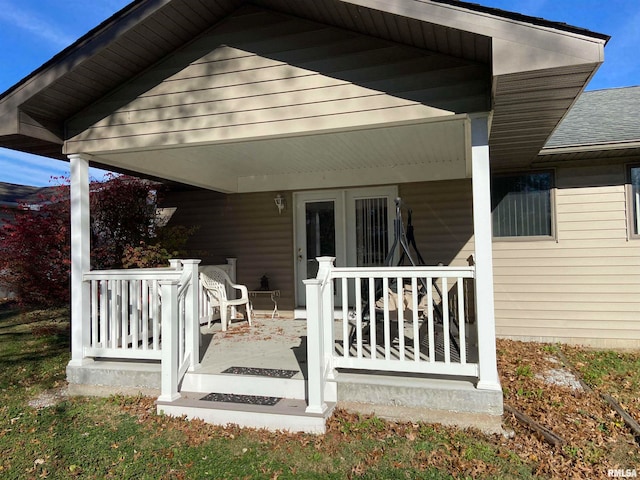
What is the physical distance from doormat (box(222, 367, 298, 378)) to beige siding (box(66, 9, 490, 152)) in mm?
2253

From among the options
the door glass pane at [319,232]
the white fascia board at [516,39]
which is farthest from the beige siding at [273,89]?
the door glass pane at [319,232]

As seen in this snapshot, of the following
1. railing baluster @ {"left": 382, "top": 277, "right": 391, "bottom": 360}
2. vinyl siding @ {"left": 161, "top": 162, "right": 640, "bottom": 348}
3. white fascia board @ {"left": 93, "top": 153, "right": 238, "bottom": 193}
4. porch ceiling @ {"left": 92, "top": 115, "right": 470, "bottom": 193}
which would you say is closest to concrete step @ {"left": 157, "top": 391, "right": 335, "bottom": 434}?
railing baluster @ {"left": 382, "top": 277, "right": 391, "bottom": 360}

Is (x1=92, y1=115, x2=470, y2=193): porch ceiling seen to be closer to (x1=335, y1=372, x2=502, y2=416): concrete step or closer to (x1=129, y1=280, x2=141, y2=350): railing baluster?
(x1=129, y1=280, x2=141, y2=350): railing baluster

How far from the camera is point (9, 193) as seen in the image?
14.1 meters

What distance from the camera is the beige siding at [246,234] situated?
748 centimetres

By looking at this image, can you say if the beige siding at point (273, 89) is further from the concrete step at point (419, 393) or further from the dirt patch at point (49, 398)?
the dirt patch at point (49, 398)

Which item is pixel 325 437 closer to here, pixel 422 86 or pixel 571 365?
pixel 422 86

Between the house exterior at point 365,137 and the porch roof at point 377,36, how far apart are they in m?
0.02

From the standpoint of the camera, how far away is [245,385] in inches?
159

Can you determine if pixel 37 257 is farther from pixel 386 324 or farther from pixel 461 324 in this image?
pixel 461 324

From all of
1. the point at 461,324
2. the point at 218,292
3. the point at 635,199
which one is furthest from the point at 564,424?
the point at 218,292

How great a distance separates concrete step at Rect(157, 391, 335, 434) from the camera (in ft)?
11.5

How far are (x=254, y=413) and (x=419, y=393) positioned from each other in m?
1.37

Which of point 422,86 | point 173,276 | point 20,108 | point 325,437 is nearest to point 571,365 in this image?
point 325,437
